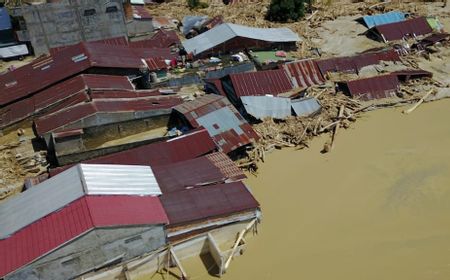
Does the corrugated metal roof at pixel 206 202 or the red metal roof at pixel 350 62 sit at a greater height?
the red metal roof at pixel 350 62

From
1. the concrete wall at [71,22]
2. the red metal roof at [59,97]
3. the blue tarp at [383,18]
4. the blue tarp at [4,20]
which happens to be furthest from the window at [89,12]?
the blue tarp at [383,18]

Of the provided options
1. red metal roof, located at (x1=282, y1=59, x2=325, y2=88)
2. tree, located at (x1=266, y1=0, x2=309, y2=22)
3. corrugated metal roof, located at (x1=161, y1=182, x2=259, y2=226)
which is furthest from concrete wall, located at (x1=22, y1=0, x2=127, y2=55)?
corrugated metal roof, located at (x1=161, y1=182, x2=259, y2=226)

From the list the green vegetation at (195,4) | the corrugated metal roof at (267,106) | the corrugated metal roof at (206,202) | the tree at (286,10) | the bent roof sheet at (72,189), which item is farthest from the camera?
the green vegetation at (195,4)

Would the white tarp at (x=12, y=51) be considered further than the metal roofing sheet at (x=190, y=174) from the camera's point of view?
Yes

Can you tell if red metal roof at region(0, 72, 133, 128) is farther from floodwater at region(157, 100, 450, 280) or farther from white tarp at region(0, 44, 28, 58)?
floodwater at region(157, 100, 450, 280)

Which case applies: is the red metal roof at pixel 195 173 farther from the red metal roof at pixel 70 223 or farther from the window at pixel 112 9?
the window at pixel 112 9

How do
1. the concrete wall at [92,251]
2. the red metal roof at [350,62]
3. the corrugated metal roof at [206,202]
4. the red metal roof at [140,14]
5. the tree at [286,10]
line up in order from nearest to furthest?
the concrete wall at [92,251] < the corrugated metal roof at [206,202] < the red metal roof at [350,62] < the red metal roof at [140,14] < the tree at [286,10]

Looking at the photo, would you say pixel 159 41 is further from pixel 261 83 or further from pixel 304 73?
pixel 304 73
